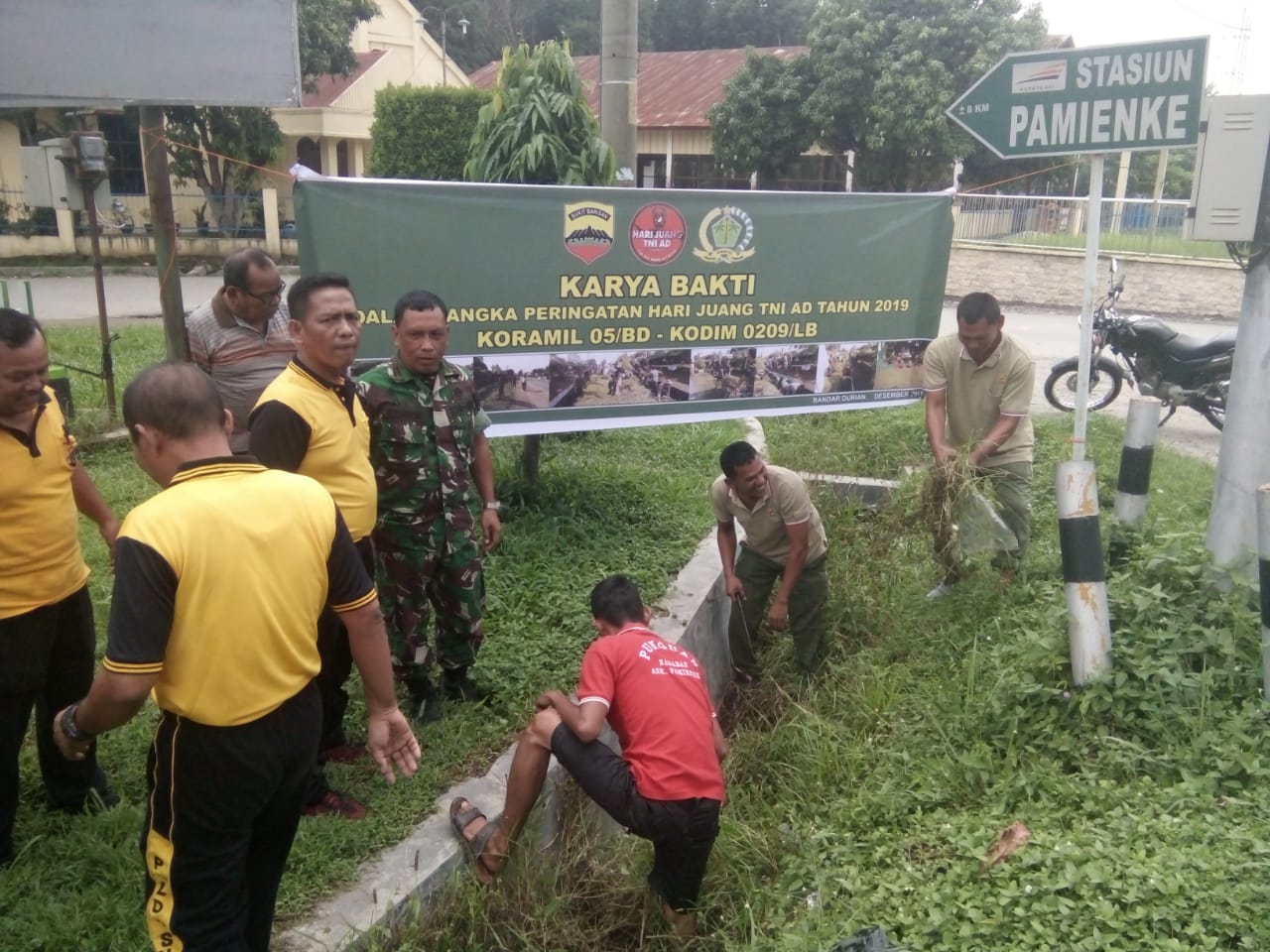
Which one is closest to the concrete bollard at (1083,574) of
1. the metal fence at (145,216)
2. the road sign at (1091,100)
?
the road sign at (1091,100)

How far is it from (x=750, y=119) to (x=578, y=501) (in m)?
19.3

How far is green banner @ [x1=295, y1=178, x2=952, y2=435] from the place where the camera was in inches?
183

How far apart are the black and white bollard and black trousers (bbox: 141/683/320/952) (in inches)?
132

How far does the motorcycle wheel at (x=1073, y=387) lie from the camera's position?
958 centimetres

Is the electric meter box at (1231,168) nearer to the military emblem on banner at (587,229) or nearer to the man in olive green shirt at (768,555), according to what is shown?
the man in olive green shirt at (768,555)

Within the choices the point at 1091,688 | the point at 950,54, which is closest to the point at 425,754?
the point at 1091,688

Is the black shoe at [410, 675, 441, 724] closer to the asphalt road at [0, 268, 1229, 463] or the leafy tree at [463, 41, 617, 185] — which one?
the leafy tree at [463, 41, 617, 185]

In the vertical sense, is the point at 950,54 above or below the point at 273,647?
above

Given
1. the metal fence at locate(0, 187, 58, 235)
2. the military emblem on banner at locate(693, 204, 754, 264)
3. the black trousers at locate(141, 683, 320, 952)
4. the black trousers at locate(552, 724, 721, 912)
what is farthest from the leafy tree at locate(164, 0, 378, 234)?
the black trousers at locate(141, 683, 320, 952)

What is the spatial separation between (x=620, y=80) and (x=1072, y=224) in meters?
15.9

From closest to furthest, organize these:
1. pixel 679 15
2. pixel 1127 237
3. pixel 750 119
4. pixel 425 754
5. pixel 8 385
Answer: pixel 8 385, pixel 425 754, pixel 1127 237, pixel 750 119, pixel 679 15

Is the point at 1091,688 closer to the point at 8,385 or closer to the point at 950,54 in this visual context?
the point at 8,385

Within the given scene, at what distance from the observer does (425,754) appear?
357 cm

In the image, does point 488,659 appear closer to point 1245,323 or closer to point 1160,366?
point 1245,323
